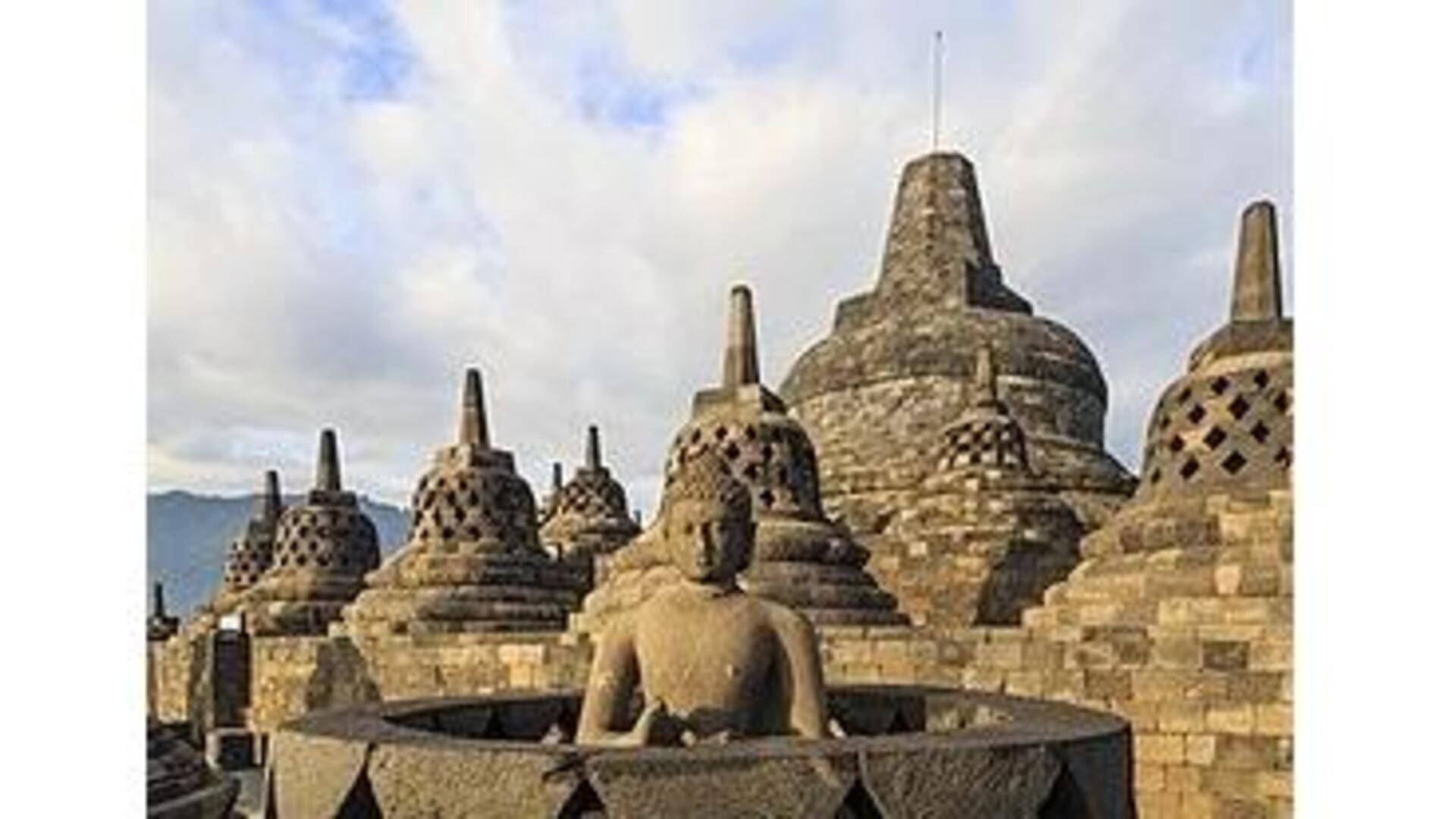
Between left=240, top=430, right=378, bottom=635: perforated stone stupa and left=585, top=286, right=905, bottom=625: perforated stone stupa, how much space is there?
243 inches

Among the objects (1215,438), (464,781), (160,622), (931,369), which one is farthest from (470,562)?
(160,622)

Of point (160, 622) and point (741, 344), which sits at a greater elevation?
point (741, 344)

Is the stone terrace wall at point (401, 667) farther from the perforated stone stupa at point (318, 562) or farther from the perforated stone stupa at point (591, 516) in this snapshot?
the perforated stone stupa at point (591, 516)

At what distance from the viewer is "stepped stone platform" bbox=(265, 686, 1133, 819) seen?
2.42m

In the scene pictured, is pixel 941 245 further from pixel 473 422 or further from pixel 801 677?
pixel 801 677

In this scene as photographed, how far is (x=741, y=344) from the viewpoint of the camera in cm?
1050

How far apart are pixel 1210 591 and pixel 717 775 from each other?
5.38 metres

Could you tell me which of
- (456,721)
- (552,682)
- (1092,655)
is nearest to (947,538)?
(552,682)

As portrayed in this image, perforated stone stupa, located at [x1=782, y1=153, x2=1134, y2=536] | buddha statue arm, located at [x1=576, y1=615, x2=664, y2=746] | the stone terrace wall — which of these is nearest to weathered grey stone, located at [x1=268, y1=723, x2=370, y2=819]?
buddha statue arm, located at [x1=576, y1=615, x2=664, y2=746]

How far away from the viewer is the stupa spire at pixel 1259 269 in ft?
26.4

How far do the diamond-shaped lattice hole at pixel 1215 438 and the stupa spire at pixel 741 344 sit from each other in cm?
373

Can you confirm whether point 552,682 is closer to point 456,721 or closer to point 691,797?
point 456,721

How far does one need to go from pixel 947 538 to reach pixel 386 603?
5.65 m

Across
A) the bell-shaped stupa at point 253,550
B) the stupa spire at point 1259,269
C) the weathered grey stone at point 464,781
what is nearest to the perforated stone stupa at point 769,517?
the stupa spire at point 1259,269
